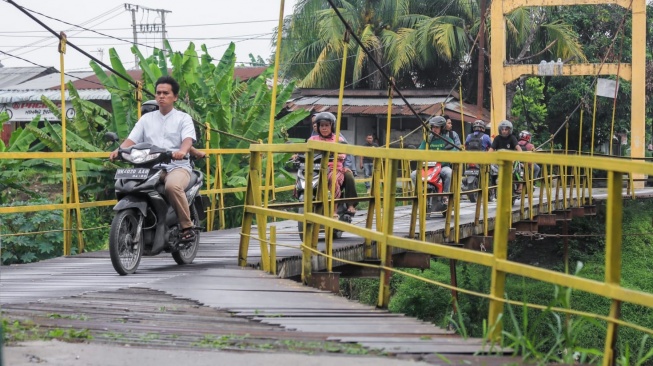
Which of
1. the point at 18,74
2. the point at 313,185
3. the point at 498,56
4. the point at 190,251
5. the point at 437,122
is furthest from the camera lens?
the point at 18,74

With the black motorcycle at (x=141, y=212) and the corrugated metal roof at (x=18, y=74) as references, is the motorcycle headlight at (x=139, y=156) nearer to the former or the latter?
the black motorcycle at (x=141, y=212)

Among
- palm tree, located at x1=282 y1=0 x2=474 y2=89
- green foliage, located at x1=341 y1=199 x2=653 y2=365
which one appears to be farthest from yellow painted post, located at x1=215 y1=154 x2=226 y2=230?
palm tree, located at x1=282 y1=0 x2=474 y2=89

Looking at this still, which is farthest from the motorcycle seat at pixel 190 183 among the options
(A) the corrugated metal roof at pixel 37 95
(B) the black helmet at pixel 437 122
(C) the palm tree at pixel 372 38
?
(A) the corrugated metal roof at pixel 37 95

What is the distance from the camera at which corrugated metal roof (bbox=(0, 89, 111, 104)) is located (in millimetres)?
35000

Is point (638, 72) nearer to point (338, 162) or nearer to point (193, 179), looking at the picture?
point (338, 162)

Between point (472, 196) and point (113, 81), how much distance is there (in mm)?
6975

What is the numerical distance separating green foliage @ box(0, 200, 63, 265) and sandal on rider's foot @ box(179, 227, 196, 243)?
14.8 ft

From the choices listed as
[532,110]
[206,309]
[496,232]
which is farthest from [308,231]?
[532,110]

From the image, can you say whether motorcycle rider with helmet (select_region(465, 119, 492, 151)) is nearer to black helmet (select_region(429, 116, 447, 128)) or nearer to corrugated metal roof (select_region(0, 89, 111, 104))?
black helmet (select_region(429, 116, 447, 128))

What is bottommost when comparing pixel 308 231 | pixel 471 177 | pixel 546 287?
pixel 546 287

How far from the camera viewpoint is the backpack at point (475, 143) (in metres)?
16.7

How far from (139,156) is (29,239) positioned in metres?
5.28

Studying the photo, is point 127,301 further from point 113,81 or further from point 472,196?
point 472,196

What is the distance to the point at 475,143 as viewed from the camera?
16.7m
